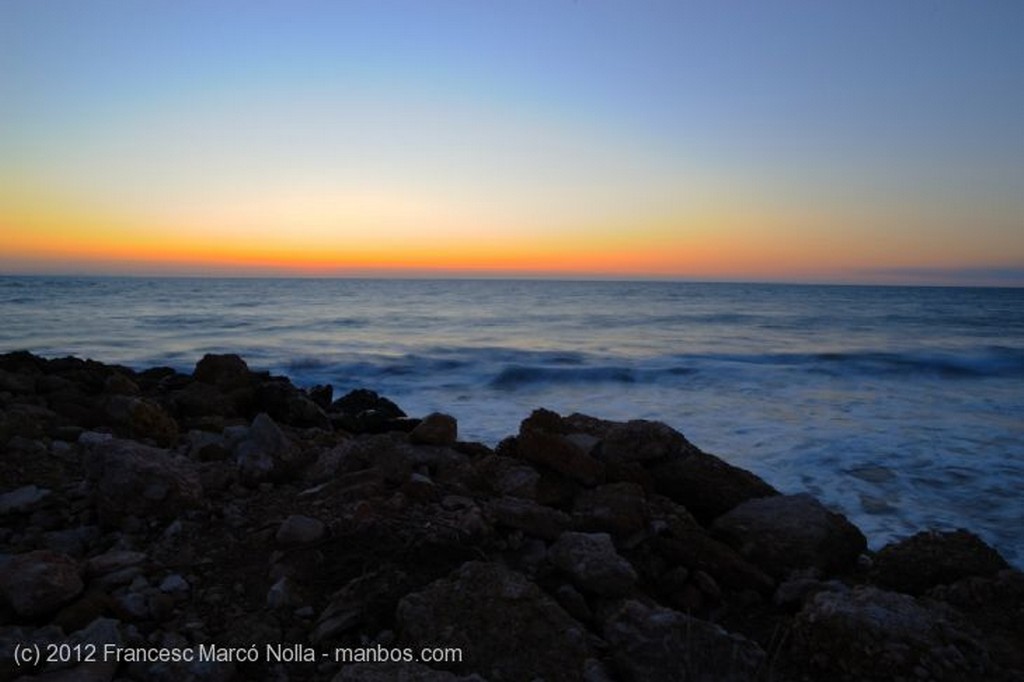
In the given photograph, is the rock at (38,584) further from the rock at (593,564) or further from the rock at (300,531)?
the rock at (593,564)

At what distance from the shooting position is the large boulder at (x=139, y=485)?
3521 millimetres

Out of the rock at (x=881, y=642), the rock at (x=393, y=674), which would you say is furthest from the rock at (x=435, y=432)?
the rock at (x=881, y=642)

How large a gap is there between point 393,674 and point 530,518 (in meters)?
1.38

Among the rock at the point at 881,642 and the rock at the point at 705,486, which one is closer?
the rock at the point at 881,642

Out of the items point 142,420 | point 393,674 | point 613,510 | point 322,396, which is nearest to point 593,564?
point 613,510

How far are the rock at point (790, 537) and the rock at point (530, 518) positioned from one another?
106 cm

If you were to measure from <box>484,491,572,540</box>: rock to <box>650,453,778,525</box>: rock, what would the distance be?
1193mm

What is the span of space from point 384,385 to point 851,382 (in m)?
10.7

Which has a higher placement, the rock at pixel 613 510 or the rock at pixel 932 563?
the rock at pixel 613 510

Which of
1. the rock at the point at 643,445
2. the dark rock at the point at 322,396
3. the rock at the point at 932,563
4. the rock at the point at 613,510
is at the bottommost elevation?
the dark rock at the point at 322,396

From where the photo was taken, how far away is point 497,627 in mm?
2631

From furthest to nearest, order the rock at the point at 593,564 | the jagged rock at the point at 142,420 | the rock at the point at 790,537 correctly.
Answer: the jagged rock at the point at 142,420
the rock at the point at 790,537
the rock at the point at 593,564

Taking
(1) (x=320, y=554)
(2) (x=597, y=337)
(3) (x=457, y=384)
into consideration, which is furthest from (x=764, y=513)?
(2) (x=597, y=337)

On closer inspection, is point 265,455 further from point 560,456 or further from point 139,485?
point 560,456
